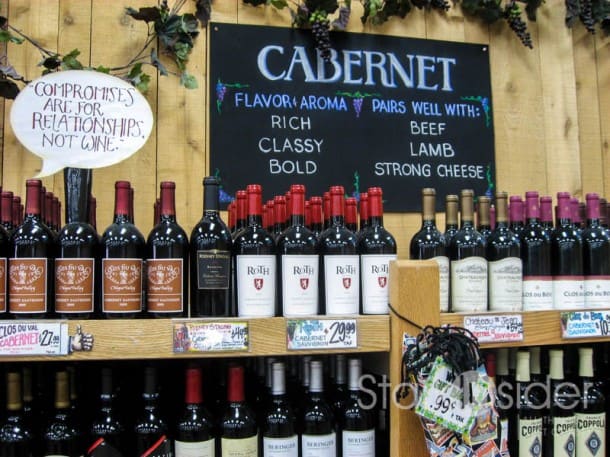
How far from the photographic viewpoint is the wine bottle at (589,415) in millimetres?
1439

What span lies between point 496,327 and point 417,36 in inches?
49.5

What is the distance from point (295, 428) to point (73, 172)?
75 cm

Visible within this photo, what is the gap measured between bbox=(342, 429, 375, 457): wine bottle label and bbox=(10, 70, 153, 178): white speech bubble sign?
74 centimetres

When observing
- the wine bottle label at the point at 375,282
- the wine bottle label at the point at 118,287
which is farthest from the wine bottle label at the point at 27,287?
the wine bottle label at the point at 375,282

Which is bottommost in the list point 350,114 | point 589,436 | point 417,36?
point 589,436

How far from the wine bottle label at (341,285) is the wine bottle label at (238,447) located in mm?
304

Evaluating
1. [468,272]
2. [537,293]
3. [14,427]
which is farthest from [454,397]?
[14,427]

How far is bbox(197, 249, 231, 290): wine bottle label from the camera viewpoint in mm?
1184

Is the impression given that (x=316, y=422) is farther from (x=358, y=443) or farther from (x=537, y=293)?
(x=537, y=293)

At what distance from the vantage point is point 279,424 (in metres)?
1.24

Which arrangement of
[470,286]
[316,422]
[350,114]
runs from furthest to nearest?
[350,114], [470,286], [316,422]

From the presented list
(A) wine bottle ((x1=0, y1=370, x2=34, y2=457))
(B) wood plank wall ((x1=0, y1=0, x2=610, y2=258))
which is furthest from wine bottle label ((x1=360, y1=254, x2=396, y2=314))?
(B) wood plank wall ((x1=0, y1=0, x2=610, y2=258))

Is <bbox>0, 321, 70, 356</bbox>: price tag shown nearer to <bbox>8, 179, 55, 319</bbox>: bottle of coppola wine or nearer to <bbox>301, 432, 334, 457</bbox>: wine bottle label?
<bbox>8, 179, 55, 319</bbox>: bottle of coppola wine

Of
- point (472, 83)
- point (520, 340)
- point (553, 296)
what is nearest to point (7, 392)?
point (520, 340)
